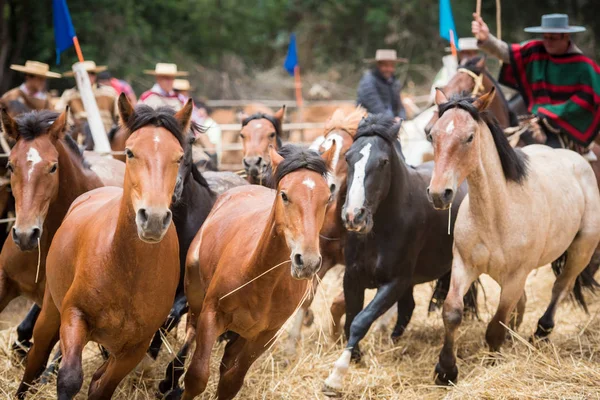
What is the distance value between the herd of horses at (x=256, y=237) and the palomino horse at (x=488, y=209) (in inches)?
0.5

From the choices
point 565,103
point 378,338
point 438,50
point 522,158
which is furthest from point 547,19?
point 438,50

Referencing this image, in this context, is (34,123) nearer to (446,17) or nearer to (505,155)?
(505,155)

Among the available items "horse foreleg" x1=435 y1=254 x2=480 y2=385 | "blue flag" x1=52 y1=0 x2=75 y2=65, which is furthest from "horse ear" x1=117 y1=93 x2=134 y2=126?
"blue flag" x1=52 y1=0 x2=75 y2=65

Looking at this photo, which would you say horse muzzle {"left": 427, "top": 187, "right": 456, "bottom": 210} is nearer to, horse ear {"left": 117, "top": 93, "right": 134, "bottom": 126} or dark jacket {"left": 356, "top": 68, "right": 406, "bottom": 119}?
horse ear {"left": 117, "top": 93, "right": 134, "bottom": 126}

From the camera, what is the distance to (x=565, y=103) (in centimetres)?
756

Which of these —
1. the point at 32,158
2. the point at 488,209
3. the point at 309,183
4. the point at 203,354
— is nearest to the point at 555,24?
the point at 488,209

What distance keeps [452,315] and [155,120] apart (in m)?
2.59

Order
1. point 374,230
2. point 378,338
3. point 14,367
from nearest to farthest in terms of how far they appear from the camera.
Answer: point 14,367 < point 374,230 < point 378,338

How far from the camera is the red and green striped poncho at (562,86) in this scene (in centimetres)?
750

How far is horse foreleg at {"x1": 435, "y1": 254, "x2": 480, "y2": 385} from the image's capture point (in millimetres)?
5543

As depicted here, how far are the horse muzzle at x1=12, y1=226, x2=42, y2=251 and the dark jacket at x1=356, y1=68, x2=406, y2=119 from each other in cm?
556

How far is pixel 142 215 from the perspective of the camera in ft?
12.1

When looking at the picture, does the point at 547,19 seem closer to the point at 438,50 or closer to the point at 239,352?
the point at 239,352

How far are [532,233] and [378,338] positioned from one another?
6.39ft
